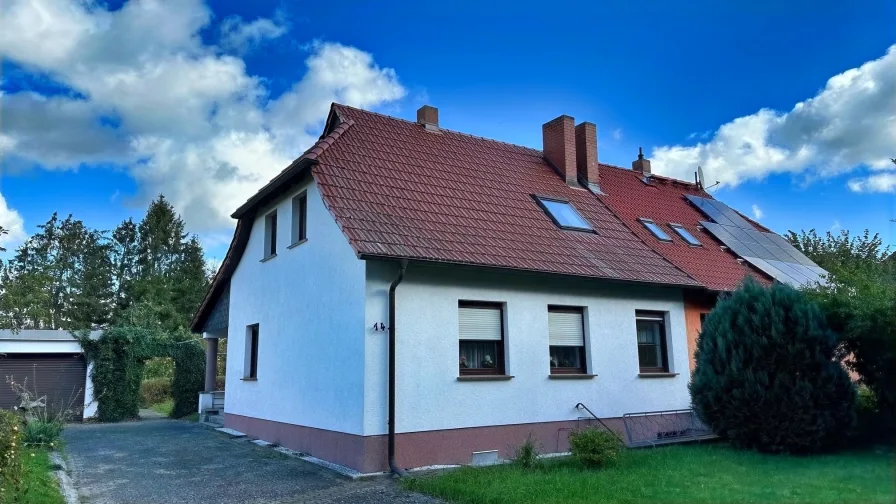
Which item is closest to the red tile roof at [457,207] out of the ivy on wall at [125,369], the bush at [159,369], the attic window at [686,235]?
the attic window at [686,235]

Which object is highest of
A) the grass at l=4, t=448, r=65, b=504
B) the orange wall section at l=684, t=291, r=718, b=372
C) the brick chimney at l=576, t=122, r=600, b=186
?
the brick chimney at l=576, t=122, r=600, b=186

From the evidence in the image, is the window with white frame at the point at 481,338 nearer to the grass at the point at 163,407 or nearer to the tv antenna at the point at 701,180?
the tv antenna at the point at 701,180

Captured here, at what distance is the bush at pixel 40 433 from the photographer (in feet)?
39.3

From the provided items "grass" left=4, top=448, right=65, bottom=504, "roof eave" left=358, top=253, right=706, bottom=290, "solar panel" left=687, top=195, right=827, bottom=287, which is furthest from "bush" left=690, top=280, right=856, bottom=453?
"grass" left=4, top=448, right=65, bottom=504

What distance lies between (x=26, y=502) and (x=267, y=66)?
35.6 ft

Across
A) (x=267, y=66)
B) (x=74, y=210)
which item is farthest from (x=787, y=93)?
(x=74, y=210)

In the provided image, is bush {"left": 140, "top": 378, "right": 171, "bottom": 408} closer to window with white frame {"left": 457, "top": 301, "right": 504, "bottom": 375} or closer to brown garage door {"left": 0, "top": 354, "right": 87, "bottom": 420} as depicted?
brown garage door {"left": 0, "top": 354, "right": 87, "bottom": 420}

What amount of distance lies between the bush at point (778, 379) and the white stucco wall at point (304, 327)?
6.06 metres

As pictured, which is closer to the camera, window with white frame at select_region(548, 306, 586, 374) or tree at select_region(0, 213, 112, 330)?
window with white frame at select_region(548, 306, 586, 374)

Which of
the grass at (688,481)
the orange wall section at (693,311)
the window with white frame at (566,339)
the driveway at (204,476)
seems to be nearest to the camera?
the grass at (688,481)

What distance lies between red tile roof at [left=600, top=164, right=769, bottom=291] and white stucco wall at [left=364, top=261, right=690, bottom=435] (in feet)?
4.91

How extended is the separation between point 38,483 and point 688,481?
8761 millimetres

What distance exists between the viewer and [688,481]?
26.1ft

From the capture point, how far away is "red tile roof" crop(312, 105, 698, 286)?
10.6 metres
